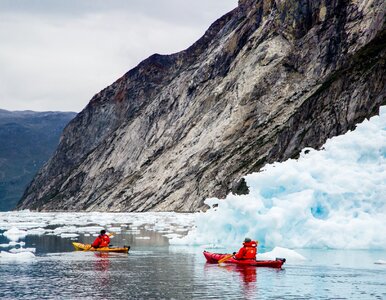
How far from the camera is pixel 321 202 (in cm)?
3328

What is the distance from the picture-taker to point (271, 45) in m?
104

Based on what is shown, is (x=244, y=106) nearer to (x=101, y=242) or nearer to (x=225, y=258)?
(x=101, y=242)

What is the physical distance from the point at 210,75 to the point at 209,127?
626 inches

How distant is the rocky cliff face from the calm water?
40703 mm

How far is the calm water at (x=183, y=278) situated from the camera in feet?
67.8

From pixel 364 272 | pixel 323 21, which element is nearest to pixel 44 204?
pixel 323 21

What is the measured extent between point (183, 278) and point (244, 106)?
7775 centimetres

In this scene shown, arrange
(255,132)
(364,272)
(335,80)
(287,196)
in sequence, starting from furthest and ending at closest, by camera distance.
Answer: (255,132)
(335,80)
(287,196)
(364,272)

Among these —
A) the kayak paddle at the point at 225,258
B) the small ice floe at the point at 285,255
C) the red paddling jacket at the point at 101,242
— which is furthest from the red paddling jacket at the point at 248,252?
the red paddling jacket at the point at 101,242

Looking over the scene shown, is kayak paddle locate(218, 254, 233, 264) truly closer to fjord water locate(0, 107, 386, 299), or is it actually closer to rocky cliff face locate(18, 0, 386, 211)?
fjord water locate(0, 107, 386, 299)

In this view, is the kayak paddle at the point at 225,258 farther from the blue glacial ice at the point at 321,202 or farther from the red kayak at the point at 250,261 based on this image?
the blue glacial ice at the point at 321,202

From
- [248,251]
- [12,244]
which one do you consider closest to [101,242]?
[12,244]

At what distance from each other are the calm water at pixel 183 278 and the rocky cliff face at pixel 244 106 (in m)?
40.7

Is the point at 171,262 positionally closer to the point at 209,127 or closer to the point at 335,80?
the point at 335,80
